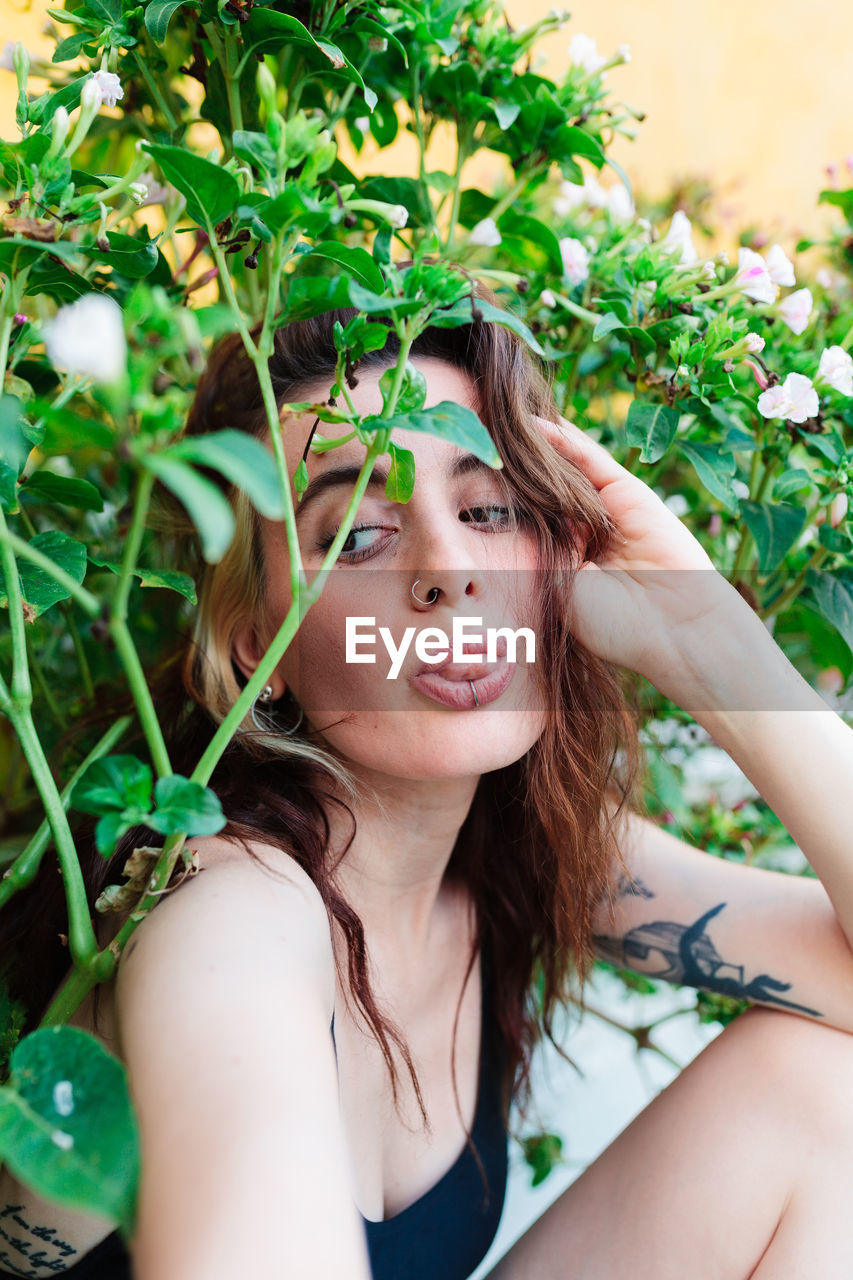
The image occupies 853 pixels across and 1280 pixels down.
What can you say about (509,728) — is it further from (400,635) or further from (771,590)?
(771,590)

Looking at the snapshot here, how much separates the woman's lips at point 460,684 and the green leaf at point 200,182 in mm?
420

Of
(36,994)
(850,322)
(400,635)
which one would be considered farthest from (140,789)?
(850,322)

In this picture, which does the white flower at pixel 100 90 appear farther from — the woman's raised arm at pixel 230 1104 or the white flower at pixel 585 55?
the woman's raised arm at pixel 230 1104

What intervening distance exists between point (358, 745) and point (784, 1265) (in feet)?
2.32

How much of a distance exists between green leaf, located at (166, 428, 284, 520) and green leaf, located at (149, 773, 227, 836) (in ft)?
0.68

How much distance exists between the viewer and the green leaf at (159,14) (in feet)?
2.57

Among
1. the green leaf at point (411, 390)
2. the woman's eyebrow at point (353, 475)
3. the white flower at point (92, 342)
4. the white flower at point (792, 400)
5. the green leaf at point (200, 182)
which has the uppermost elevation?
the green leaf at point (200, 182)

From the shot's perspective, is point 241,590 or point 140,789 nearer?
point 140,789

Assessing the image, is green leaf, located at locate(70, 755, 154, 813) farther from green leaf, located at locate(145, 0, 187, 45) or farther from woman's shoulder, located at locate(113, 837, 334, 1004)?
green leaf, located at locate(145, 0, 187, 45)

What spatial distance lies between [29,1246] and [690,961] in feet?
2.64

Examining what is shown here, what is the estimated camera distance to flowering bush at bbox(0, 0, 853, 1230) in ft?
1.55

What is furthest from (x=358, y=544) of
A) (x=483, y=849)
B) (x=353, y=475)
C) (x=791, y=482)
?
(x=483, y=849)

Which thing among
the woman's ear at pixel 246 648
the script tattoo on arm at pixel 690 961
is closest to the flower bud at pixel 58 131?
the woman's ear at pixel 246 648

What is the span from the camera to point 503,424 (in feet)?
3.12
